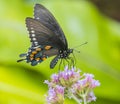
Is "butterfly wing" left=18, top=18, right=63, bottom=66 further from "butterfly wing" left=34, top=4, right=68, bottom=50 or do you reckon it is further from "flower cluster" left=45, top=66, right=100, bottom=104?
"flower cluster" left=45, top=66, right=100, bottom=104

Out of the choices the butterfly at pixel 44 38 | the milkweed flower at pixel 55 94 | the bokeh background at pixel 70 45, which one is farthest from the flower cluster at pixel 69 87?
the bokeh background at pixel 70 45

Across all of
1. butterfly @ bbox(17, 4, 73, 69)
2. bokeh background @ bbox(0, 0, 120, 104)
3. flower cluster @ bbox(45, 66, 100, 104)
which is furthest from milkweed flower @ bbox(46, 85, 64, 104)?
bokeh background @ bbox(0, 0, 120, 104)

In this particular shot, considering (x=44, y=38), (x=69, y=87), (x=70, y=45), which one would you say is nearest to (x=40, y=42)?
(x=44, y=38)

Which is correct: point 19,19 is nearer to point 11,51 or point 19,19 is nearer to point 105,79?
point 11,51

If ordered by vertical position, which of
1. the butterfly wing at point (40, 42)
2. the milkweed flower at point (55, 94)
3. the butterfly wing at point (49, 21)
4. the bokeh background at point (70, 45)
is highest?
the bokeh background at point (70, 45)

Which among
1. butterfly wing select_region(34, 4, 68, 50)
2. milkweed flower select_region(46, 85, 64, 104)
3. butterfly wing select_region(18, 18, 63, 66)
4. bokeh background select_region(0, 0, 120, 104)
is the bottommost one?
milkweed flower select_region(46, 85, 64, 104)

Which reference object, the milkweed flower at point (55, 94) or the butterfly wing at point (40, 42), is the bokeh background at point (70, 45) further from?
Answer: the milkweed flower at point (55, 94)

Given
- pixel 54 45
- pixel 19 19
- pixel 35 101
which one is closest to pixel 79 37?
pixel 19 19
